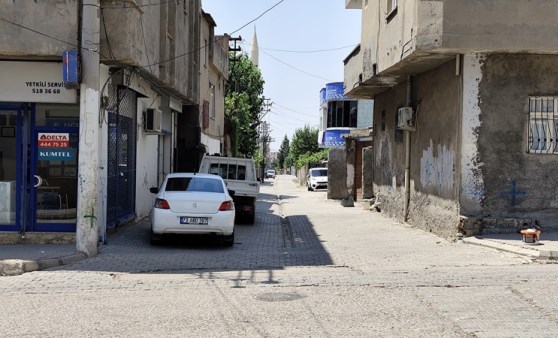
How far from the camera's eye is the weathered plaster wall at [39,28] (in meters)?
11.0

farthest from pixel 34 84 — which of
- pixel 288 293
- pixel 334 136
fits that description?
pixel 334 136

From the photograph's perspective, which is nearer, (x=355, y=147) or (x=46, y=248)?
(x=46, y=248)

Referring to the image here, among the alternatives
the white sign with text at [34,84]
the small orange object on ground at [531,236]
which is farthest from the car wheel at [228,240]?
the small orange object on ground at [531,236]

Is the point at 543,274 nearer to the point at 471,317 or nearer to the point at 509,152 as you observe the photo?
the point at 471,317

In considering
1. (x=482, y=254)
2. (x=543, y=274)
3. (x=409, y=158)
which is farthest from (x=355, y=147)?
(x=543, y=274)

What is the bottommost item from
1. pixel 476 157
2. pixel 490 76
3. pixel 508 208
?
pixel 508 208

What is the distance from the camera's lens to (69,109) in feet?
39.4

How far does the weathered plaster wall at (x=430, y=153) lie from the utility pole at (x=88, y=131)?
7408 mm

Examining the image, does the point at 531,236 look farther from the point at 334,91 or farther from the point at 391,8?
the point at 334,91

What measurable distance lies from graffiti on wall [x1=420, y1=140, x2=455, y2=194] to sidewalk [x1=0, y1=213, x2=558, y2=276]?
1594mm

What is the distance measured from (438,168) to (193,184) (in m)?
5.74

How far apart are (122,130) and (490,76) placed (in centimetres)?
867

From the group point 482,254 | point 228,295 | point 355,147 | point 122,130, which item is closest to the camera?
point 228,295

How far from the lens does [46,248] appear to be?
11.3 metres
